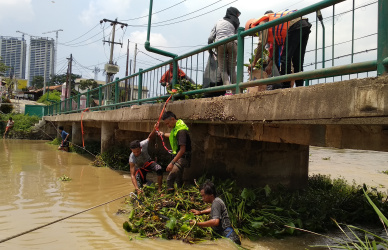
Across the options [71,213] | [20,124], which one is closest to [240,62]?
[71,213]

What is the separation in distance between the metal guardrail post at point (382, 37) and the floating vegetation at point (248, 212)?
84.9 inches

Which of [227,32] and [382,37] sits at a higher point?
[227,32]

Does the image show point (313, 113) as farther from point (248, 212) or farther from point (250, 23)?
point (250, 23)

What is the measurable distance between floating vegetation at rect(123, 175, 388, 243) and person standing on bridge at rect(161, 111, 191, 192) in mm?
242

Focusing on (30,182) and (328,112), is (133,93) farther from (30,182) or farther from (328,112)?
(328,112)

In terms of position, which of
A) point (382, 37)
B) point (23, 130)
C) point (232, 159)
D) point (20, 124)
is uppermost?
point (382, 37)

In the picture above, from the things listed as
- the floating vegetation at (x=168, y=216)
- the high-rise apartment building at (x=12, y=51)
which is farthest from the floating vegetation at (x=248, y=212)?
the high-rise apartment building at (x=12, y=51)

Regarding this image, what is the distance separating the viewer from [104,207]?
5.40 m

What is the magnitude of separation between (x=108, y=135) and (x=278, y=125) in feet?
24.9

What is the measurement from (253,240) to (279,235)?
14.7 inches

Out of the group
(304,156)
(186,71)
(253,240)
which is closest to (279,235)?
(253,240)

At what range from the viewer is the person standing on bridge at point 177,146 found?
4.69 metres

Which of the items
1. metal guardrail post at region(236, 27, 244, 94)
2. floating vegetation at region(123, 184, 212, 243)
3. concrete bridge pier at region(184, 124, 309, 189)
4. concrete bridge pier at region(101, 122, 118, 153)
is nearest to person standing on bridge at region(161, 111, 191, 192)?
floating vegetation at region(123, 184, 212, 243)

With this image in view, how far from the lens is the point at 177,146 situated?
4.90m
